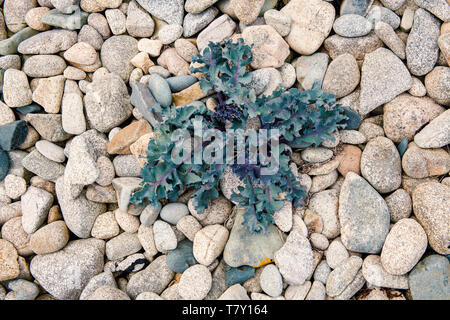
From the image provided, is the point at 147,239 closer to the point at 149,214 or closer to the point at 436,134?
the point at 149,214

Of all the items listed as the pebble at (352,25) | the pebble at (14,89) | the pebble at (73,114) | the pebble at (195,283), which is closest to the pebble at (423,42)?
the pebble at (352,25)

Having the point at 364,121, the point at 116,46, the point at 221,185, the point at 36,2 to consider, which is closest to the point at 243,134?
the point at 221,185

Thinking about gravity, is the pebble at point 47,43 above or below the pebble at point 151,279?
→ above

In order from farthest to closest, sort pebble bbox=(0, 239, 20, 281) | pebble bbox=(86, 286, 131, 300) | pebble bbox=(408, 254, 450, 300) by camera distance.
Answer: pebble bbox=(0, 239, 20, 281) → pebble bbox=(86, 286, 131, 300) → pebble bbox=(408, 254, 450, 300)

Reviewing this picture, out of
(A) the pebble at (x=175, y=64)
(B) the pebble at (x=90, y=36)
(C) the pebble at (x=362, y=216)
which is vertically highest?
(B) the pebble at (x=90, y=36)

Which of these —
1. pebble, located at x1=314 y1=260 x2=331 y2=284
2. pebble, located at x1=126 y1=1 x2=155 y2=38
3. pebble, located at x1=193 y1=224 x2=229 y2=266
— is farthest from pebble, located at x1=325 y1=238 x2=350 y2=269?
pebble, located at x1=126 y1=1 x2=155 y2=38

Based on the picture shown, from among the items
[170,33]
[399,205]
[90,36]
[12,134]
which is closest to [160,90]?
[170,33]

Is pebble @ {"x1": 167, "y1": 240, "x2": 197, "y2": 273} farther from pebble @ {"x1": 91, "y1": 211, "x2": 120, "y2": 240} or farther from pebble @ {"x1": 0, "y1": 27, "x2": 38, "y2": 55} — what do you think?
pebble @ {"x1": 0, "y1": 27, "x2": 38, "y2": 55}

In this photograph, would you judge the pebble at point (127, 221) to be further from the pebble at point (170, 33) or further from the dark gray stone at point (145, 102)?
the pebble at point (170, 33)
